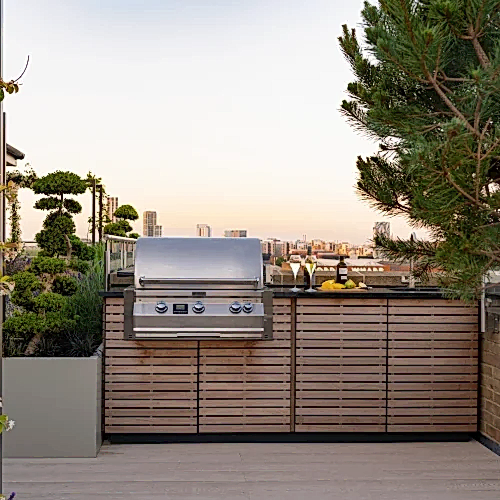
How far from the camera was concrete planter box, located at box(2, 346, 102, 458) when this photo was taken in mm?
4375

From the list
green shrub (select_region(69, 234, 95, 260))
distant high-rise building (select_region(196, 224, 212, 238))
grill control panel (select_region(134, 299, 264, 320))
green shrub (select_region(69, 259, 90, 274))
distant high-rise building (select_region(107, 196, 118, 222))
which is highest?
distant high-rise building (select_region(107, 196, 118, 222))

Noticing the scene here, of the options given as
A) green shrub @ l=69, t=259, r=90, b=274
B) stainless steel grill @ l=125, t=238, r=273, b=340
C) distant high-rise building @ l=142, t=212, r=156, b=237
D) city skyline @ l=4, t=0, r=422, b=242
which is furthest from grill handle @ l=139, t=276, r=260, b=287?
distant high-rise building @ l=142, t=212, r=156, b=237

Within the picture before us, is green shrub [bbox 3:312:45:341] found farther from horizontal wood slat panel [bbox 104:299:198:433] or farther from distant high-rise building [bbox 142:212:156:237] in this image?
distant high-rise building [bbox 142:212:156:237]

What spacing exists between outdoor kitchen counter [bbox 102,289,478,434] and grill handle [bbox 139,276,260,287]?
0.60 feet

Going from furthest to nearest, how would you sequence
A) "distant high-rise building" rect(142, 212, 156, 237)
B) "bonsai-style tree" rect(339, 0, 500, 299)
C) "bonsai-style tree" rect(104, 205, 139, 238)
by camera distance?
1. "bonsai-style tree" rect(104, 205, 139, 238)
2. "distant high-rise building" rect(142, 212, 156, 237)
3. "bonsai-style tree" rect(339, 0, 500, 299)

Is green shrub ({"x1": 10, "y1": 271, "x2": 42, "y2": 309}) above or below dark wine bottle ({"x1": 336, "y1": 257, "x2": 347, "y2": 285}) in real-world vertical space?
below

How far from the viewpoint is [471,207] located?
8.61 ft

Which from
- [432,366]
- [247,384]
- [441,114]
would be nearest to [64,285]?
[247,384]

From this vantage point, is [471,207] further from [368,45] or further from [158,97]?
[158,97]

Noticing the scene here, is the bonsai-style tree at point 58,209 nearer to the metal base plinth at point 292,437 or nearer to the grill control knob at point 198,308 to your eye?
the grill control knob at point 198,308

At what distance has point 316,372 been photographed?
4797mm

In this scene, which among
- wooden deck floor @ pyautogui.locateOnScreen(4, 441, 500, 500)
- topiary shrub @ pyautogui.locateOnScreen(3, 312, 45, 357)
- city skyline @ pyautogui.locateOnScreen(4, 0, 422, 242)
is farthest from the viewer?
city skyline @ pyautogui.locateOnScreen(4, 0, 422, 242)

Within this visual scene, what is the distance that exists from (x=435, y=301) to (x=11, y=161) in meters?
5.64

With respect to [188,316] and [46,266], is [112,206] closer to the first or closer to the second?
[46,266]
